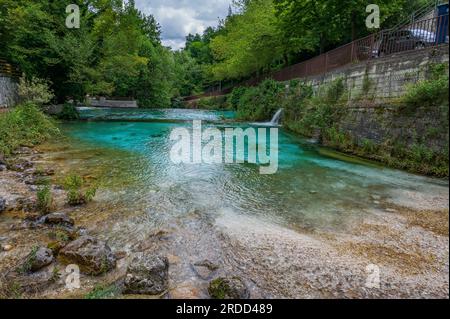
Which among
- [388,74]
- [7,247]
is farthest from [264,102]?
[7,247]

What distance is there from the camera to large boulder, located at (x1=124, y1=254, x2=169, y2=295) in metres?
2.96

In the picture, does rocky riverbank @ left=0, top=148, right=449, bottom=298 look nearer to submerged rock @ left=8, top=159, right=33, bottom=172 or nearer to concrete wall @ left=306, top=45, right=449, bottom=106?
submerged rock @ left=8, top=159, right=33, bottom=172

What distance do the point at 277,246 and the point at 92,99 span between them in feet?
138

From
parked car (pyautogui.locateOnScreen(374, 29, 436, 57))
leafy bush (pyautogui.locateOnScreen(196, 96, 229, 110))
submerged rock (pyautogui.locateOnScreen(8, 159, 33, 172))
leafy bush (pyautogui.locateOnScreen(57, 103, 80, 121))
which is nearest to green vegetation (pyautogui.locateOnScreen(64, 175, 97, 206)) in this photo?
submerged rock (pyautogui.locateOnScreen(8, 159, 33, 172))

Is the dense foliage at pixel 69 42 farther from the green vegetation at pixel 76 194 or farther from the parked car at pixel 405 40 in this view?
the parked car at pixel 405 40

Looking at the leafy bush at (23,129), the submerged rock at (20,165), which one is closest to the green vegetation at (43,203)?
the submerged rock at (20,165)

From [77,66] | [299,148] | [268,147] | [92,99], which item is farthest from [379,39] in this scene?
[92,99]

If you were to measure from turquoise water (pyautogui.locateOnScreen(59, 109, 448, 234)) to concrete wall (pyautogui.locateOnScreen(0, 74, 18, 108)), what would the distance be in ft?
38.9

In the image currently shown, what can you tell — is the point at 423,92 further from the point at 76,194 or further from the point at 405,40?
the point at 76,194

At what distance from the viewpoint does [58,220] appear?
4.59m

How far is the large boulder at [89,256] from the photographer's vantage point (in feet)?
11.0

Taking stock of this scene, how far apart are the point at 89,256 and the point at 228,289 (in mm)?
1762

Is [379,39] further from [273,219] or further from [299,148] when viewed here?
[273,219]

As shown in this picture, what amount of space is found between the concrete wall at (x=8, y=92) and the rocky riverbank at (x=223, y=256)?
599 inches
